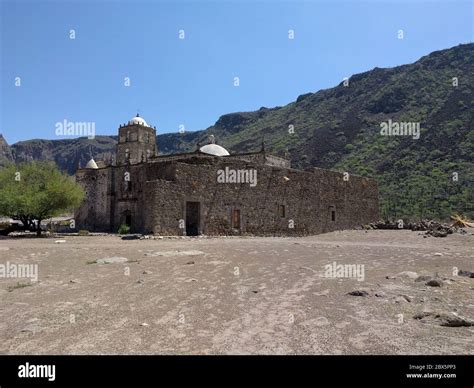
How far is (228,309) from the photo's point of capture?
225 inches

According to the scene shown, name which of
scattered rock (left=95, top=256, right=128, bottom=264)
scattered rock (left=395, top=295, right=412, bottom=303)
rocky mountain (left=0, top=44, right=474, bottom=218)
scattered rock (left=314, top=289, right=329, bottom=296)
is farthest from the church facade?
scattered rock (left=395, top=295, right=412, bottom=303)

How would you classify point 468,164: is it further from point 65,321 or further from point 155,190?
point 65,321

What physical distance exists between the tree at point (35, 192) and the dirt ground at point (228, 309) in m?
14.1

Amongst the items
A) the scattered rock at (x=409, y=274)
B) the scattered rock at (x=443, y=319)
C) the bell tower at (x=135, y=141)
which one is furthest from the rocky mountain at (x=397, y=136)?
the scattered rock at (x=443, y=319)

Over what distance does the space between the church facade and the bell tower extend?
10.9m

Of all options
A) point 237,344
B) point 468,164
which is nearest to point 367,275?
point 237,344

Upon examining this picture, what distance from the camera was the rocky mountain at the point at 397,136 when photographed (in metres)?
43.7

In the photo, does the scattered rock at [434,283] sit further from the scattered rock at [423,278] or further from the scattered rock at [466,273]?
the scattered rock at [466,273]

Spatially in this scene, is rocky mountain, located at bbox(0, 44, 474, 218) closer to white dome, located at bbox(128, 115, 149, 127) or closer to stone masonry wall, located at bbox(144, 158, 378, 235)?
white dome, located at bbox(128, 115, 149, 127)

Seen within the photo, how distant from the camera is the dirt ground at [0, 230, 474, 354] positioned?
163 inches

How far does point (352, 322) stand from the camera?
5004 millimetres

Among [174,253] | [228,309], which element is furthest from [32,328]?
[174,253]

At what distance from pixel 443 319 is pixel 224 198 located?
18.6 m
